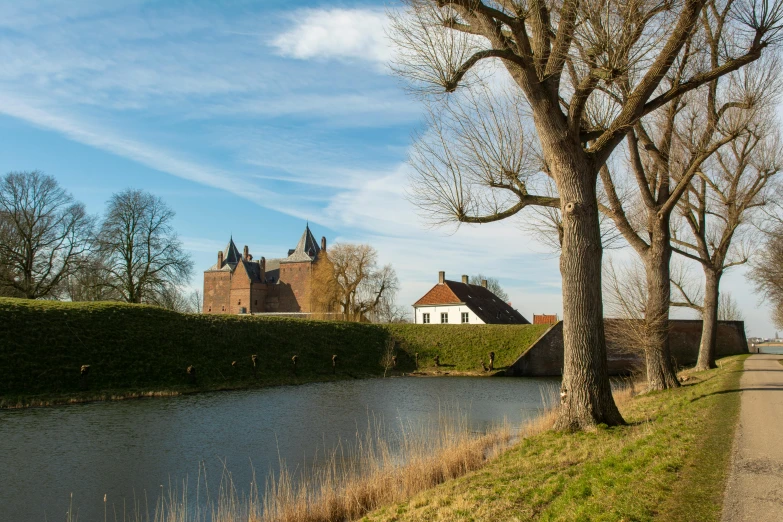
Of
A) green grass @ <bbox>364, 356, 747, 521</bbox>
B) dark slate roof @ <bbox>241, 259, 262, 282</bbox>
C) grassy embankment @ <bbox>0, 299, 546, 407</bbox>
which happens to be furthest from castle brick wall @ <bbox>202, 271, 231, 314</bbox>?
green grass @ <bbox>364, 356, 747, 521</bbox>

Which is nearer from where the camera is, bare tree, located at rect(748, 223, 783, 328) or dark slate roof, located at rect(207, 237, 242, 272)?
bare tree, located at rect(748, 223, 783, 328)

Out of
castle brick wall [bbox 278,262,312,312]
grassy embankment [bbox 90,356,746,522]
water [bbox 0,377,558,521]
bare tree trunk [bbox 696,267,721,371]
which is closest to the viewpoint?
grassy embankment [bbox 90,356,746,522]

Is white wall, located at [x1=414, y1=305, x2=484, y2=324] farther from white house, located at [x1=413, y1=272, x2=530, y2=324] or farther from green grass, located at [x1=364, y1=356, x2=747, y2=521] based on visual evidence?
green grass, located at [x1=364, y1=356, x2=747, y2=521]

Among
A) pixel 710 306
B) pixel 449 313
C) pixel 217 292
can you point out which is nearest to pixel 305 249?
pixel 217 292

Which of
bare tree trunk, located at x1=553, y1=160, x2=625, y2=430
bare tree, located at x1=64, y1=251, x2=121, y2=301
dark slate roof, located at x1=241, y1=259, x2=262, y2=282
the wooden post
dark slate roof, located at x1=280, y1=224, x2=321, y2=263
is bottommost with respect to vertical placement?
the wooden post

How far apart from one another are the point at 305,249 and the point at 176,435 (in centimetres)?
5650

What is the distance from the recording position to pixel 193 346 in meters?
21.8

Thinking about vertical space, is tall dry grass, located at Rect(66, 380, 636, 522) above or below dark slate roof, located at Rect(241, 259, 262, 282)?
below

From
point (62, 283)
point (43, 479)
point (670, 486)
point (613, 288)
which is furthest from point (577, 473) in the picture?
point (62, 283)

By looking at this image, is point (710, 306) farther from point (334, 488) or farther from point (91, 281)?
point (91, 281)

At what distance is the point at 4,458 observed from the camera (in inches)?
365

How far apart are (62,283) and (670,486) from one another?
3469 centimetres

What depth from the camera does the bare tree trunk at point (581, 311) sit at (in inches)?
307

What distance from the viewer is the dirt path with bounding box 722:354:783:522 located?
14.4ft
